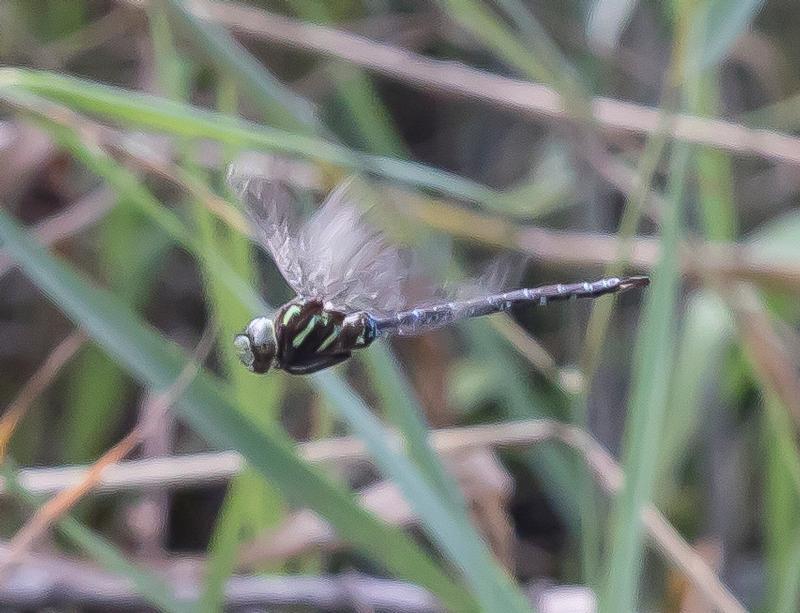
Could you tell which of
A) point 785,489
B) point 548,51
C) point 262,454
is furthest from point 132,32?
point 785,489

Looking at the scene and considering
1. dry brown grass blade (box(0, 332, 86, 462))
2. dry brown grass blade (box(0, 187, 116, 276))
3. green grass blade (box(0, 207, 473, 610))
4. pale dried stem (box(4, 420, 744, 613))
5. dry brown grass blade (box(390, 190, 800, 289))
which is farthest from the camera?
dry brown grass blade (box(0, 187, 116, 276))

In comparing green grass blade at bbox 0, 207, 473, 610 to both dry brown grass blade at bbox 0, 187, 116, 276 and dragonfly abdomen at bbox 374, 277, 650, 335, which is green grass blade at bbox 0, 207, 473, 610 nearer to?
dragonfly abdomen at bbox 374, 277, 650, 335

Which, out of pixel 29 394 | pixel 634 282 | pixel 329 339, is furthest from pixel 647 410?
pixel 29 394

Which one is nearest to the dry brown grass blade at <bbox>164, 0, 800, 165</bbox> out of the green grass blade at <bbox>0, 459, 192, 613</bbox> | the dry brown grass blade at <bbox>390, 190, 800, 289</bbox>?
the dry brown grass blade at <bbox>390, 190, 800, 289</bbox>

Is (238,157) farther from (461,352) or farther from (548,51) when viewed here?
(461,352)

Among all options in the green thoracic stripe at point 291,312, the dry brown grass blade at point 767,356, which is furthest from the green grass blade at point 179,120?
the dry brown grass blade at point 767,356

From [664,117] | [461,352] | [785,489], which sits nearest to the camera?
[664,117]
